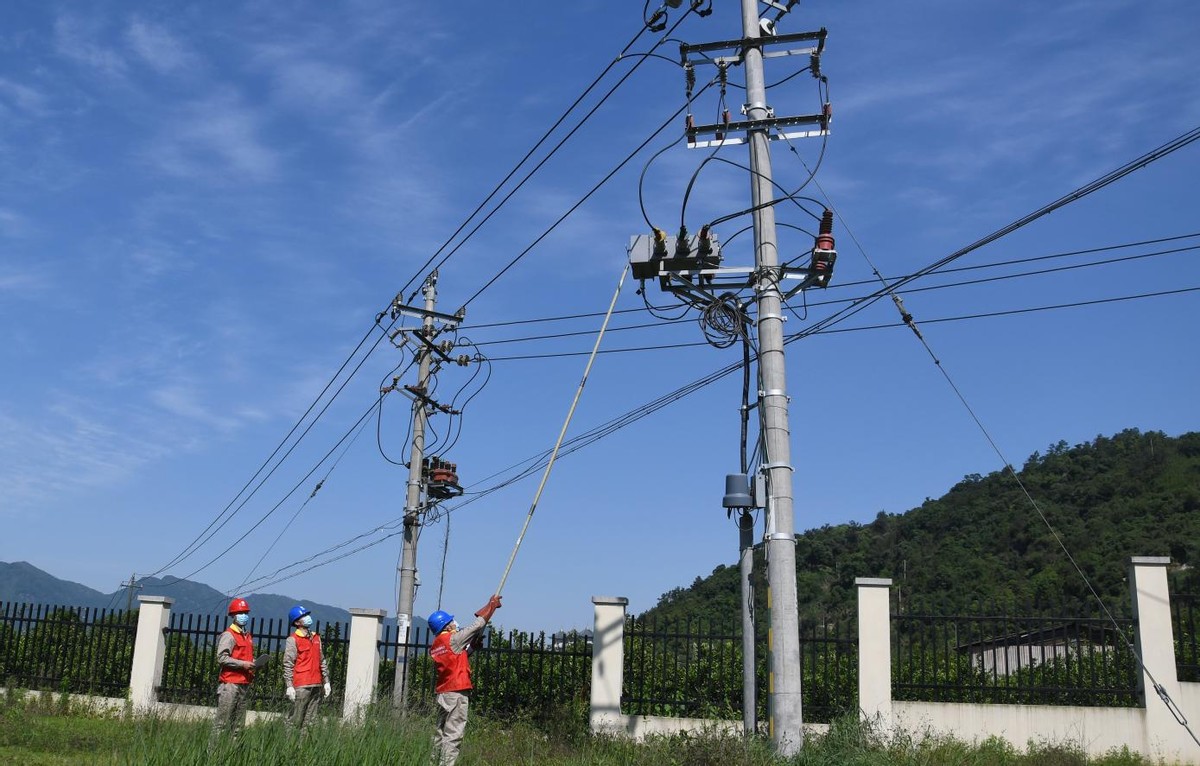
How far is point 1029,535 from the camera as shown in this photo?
189ft

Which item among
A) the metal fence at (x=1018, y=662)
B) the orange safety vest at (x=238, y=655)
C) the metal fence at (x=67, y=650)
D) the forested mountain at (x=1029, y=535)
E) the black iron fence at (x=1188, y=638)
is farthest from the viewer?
the forested mountain at (x=1029, y=535)

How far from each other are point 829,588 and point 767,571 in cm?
4041

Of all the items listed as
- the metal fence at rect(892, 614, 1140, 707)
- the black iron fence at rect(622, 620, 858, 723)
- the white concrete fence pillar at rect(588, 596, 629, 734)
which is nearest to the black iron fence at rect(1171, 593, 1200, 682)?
the metal fence at rect(892, 614, 1140, 707)

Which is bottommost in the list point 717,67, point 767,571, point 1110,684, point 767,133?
point 1110,684

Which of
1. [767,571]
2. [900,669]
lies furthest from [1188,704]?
[767,571]

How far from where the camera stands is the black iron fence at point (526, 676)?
1499 centimetres

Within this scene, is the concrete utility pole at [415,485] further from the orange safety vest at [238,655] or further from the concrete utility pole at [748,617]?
the concrete utility pole at [748,617]

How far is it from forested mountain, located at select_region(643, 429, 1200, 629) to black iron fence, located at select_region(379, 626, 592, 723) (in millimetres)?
18268

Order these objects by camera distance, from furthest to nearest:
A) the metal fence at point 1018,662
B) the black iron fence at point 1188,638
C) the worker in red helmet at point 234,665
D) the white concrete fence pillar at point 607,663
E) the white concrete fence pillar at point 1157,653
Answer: the white concrete fence pillar at point 607,663
the metal fence at point 1018,662
the black iron fence at point 1188,638
the white concrete fence pillar at point 1157,653
the worker in red helmet at point 234,665

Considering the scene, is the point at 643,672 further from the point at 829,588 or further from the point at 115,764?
the point at 829,588

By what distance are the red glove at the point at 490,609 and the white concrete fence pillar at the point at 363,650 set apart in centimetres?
686

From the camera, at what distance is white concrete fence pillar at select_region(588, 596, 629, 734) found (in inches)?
551

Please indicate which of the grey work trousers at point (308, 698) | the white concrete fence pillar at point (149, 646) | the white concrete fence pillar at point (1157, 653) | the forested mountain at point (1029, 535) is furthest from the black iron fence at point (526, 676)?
the forested mountain at point (1029, 535)

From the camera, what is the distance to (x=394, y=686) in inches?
630
